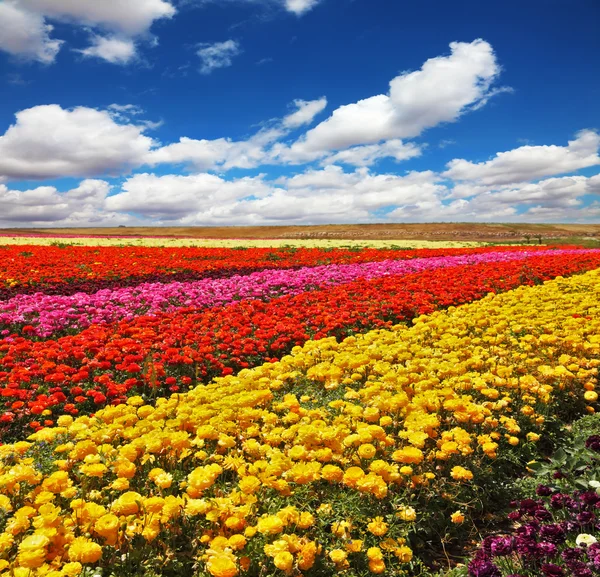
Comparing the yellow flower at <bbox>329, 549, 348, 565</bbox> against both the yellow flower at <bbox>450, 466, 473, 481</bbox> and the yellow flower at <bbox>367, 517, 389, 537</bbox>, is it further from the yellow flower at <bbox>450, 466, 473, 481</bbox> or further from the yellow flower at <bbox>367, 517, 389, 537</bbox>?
the yellow flower at <bbox>450, 466, 473, 481</bbox>

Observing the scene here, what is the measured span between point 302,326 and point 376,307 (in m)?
2.25

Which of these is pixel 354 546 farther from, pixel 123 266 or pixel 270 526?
pixel 123 266

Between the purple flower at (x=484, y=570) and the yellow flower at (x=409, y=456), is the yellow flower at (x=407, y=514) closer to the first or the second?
the yellow flower at (x=409, y=456)

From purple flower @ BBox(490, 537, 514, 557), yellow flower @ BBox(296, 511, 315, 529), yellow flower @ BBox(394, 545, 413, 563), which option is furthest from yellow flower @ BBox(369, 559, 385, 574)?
purple flower @ BBox(490, 537, 514, 557)

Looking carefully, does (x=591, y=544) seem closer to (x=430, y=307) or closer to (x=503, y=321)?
(x=503, y=321)

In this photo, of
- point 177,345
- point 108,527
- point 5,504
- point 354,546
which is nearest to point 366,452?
point 354,546

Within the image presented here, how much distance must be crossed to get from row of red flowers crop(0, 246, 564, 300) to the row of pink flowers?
1868 millimetres

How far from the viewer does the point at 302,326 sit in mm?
9211

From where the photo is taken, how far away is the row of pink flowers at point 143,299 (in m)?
9.97

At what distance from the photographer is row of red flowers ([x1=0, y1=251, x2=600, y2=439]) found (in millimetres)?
6219

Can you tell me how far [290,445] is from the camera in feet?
13.7

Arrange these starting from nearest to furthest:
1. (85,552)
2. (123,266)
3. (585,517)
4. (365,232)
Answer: (85,552)
(585,517)
(123,266)
(365,232)

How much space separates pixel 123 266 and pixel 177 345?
11603mm

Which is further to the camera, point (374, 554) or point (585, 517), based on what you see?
point (585, 517)
